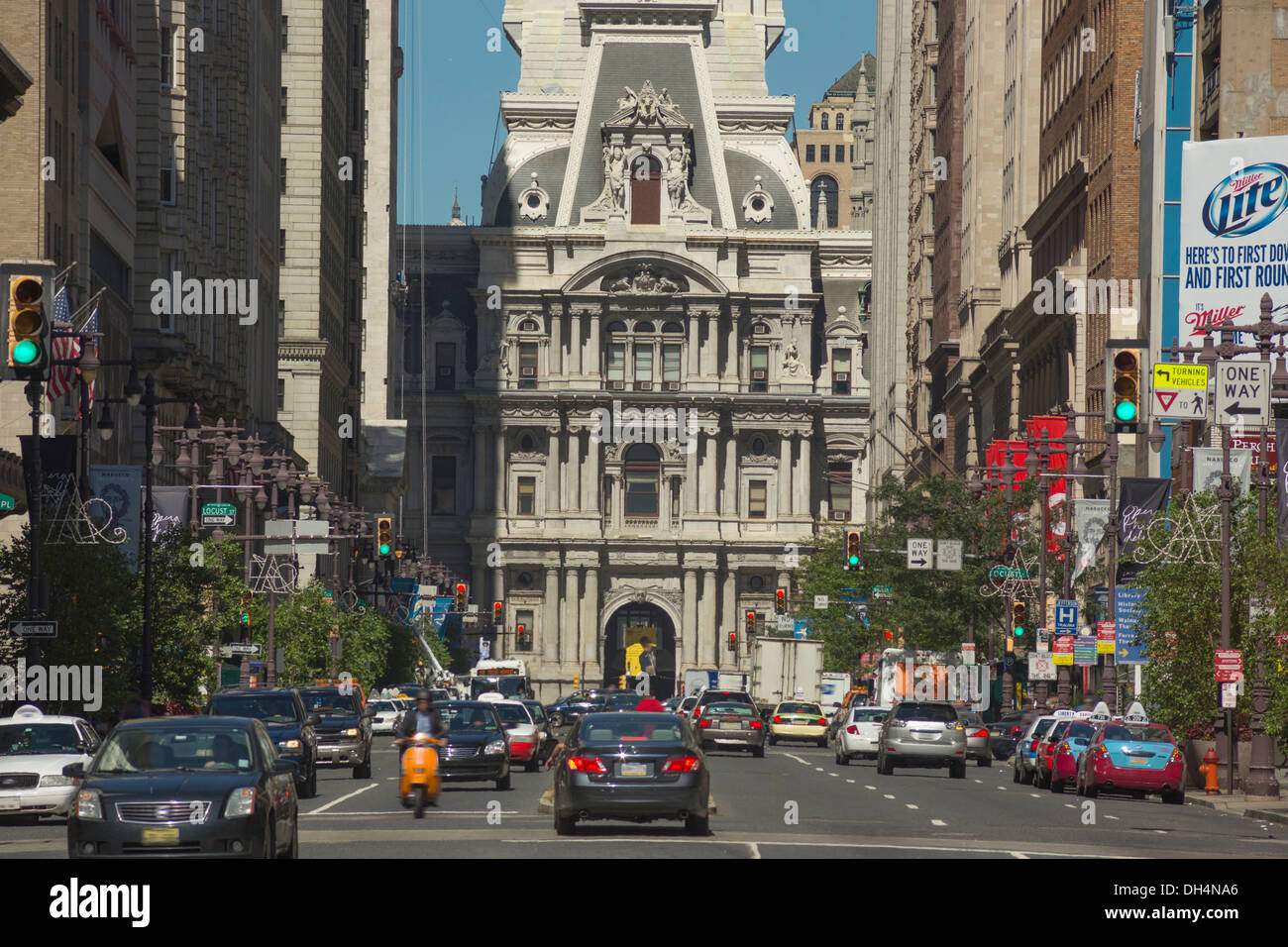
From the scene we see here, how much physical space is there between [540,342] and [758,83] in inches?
978

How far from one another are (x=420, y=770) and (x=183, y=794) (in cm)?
969

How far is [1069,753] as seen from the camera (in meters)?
45.2

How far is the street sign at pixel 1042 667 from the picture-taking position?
203 ft

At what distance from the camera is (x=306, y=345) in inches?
4377

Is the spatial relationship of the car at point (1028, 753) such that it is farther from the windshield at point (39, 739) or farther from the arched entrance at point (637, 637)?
the arched entrance at point (637, 637)

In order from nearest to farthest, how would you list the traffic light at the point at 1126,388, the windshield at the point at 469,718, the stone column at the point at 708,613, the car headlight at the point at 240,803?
the car headlight at the point at 240,803 < the traffic light at the point at 1126,388 < the windshield at the point at 469,718 < the stone column at the point at 708,613

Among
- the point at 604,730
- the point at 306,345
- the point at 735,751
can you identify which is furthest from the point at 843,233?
the point at 604,730

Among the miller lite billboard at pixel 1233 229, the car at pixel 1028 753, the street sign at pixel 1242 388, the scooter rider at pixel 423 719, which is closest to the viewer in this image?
the scooter rider at pixel 423 719

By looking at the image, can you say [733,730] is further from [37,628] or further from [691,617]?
[691,617]

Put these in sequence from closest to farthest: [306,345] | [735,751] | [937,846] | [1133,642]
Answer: [937,846], [1133,642], [735,751], [306,345]

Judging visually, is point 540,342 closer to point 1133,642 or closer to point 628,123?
point 628,123

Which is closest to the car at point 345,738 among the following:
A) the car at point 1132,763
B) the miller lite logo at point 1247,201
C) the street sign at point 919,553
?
the car at point 1132,763

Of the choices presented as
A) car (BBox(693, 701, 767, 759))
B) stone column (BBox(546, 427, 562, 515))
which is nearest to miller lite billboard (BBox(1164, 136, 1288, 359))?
car (BBox(693, 701, 767, 759))

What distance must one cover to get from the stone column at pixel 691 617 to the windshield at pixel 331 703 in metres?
102
